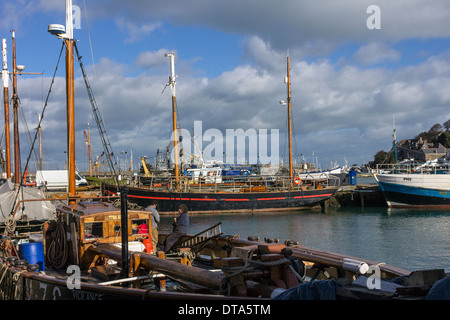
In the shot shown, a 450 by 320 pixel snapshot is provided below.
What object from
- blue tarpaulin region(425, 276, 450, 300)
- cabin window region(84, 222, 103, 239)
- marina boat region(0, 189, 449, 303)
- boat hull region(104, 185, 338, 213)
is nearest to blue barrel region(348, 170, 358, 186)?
boat hull region(104, 185, 338, 213)

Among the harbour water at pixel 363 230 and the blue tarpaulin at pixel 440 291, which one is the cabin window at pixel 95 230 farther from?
the harbour water at pixel 363 230

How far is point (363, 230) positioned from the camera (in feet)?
110

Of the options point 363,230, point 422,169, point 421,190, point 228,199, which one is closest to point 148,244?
point 363,230

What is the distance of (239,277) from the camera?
23.7 ft

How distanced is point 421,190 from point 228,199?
20796 millimetres

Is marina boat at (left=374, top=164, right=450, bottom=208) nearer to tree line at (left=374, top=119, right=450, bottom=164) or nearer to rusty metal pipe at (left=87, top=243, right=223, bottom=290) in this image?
rusty metal pipe at (left=87, top=243, right=223, bottom=290)

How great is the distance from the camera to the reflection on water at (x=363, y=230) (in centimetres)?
2378

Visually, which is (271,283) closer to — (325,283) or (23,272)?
(325,283)

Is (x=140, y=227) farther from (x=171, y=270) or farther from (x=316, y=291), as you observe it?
(x=316, y=291)

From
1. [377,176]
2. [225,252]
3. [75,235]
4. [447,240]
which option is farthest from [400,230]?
[75,235]

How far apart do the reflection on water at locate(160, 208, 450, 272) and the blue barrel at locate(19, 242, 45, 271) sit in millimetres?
15849

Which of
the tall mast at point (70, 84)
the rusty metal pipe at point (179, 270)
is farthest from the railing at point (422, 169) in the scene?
the rusty metal pipe at point (179, 270)
